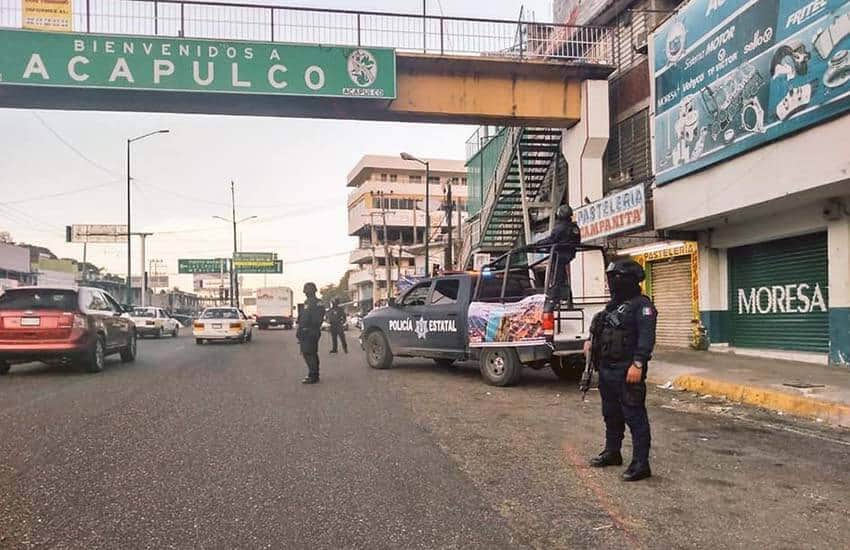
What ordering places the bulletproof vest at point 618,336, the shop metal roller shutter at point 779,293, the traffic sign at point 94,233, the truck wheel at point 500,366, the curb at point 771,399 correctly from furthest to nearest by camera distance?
the traffic sign at point 94,233 → the shop metal roller shutter at point 779,293 → the truck wheel at point 500,366 → the curb at point 771,399 → the bulletproof vest at point 618,336

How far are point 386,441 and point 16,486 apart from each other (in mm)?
3031

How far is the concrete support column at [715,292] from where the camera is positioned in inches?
579

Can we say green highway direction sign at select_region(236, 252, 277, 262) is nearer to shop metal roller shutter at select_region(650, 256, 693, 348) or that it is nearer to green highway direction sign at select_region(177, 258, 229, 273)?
green highway direction sign at select_region(177, 258, 229, 273)

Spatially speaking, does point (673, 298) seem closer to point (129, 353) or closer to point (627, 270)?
point (627, 270)

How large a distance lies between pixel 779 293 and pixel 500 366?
21.1ft

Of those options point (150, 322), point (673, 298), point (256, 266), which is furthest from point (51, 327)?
point (256, 266)

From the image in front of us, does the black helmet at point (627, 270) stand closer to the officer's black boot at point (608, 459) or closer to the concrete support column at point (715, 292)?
the officer's black boot at point (608, 459)

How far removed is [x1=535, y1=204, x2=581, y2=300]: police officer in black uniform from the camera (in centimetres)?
1000

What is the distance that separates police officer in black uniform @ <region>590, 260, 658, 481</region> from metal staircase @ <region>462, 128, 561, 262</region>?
46.3 ft

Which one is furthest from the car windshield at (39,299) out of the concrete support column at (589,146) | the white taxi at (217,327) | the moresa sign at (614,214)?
the white taxi at (217,327)

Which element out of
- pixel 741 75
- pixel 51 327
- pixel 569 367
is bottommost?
pixel 569 367

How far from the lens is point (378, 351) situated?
13.4 meters

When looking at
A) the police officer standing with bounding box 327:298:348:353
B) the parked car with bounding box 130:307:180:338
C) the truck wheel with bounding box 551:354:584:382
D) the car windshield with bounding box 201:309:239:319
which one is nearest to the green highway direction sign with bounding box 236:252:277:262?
the parked car with bounding box 130:307:180:338

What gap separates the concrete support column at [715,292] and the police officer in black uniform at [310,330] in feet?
28.2
